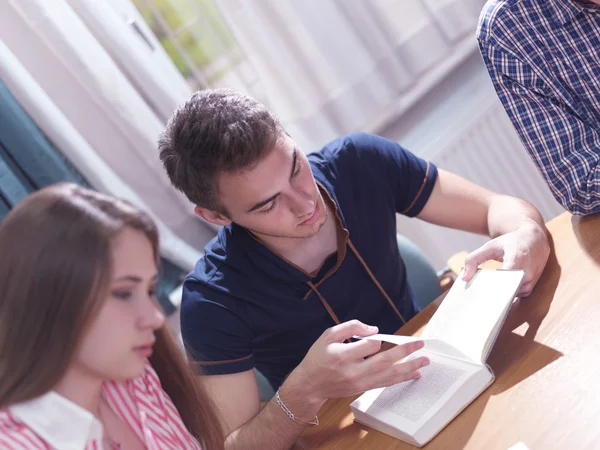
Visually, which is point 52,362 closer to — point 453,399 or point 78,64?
point 453,399

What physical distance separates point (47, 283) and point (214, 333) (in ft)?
2.10

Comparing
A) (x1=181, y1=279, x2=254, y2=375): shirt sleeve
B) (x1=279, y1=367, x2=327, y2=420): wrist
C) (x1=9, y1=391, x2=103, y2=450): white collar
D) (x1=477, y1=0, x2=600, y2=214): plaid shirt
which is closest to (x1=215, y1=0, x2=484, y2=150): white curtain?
(x1=477, y1=0, x2=600, y2=214): plaid shirt

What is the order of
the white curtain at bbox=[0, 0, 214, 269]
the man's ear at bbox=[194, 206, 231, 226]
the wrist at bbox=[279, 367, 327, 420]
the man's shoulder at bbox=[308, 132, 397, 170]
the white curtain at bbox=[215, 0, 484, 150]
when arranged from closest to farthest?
1. the wrist at bbox=[279, 367, 327, 420]
2. the man's ear at bbox=[194, 206, 231, 226]
3. the man's shoulder at bbox=[308, 132, 397, 170]
4. the white curtain at bbox=[0, 0, 214, 269]
5. the white curtain at bbox=[215, 0, 484, 150]

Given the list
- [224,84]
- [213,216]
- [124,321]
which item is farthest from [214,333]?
[224,84]

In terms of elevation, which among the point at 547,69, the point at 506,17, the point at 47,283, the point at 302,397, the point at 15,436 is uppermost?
the point at 47,283

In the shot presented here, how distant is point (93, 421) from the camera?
87 centimetres

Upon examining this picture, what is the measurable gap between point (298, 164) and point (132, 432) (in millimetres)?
607

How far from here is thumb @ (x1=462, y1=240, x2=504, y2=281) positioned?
125 cm

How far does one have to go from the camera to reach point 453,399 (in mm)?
1054

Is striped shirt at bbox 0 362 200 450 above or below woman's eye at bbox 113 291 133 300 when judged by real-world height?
below

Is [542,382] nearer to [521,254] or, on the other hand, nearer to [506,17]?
[521,254]

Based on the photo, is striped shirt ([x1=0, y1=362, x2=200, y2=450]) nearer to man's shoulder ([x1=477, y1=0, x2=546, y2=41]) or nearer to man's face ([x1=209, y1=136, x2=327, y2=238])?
man's face ([x1=209, y1=136, x2=327, y2=238])

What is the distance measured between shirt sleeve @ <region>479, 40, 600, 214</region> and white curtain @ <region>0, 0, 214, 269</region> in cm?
96

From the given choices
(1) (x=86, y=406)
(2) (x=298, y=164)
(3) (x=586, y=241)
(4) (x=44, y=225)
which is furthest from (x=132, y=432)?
(3) (x=586, y=241)
